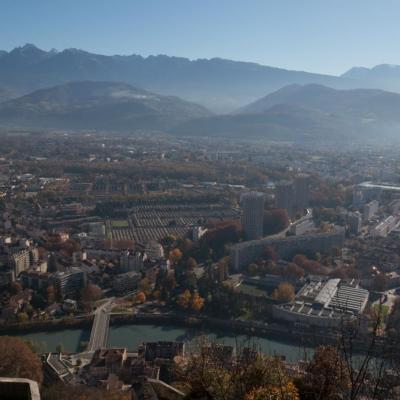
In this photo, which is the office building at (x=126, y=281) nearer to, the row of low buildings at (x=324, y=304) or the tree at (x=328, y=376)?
the row of low buildings at (x=324, y=304)

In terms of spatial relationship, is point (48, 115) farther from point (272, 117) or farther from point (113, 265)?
point (113, 265)

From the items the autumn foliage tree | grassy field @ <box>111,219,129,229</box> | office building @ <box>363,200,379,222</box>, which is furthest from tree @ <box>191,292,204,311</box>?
office building @ <box>363,200,379,222</box>

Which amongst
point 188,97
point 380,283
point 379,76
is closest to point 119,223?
point 380,283

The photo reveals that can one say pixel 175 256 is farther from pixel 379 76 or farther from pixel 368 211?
pixel 379 76

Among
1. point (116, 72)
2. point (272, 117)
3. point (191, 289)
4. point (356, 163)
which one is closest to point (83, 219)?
point (191, 289)

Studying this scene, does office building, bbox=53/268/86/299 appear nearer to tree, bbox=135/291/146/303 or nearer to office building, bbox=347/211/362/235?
tree, bbox=135/291/146/303

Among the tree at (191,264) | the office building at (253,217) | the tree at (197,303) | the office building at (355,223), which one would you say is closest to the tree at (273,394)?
the tree at (197,303)
